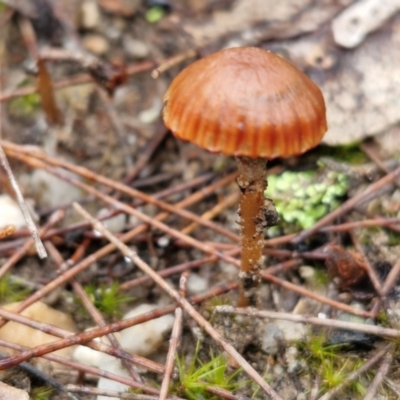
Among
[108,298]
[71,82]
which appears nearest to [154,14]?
[71,82]

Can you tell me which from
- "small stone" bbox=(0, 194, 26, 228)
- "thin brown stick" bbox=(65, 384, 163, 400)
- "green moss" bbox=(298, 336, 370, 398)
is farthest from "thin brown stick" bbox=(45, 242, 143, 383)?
"green moss" bbox=(298, 336, 370, 398)

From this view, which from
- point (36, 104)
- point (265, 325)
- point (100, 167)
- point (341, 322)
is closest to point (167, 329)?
point (265, 325)

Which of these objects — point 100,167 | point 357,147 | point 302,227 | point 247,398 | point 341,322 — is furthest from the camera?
point 100,167

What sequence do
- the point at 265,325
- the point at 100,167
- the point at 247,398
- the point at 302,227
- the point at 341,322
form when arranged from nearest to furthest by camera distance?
the point at 247,398
the point at 341,322
the point at 265,325
the point at 302,227
the point at 100,167

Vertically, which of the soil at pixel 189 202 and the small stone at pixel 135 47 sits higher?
the small stone at pixel 135 47

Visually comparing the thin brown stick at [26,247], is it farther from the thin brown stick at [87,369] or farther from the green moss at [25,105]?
the green moss at [25,105]

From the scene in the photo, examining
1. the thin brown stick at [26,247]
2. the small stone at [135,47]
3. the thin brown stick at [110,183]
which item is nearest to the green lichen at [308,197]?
the thin brown stick at [110,183]

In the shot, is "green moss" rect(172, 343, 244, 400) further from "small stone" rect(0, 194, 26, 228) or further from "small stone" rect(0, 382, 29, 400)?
"small stone" rect(0, 194, 26, 228)

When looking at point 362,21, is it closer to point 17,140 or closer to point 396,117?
point 396,117
